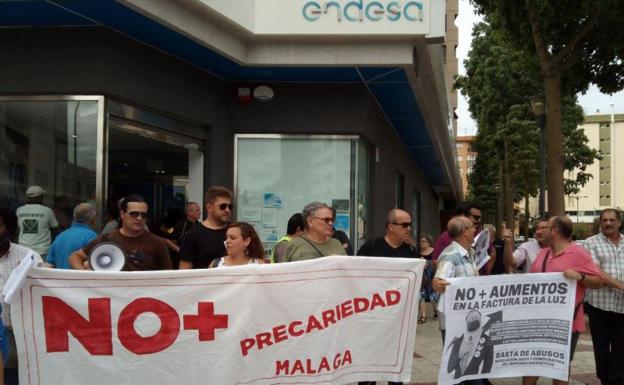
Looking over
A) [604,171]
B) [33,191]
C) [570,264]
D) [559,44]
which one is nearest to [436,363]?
[570,264]

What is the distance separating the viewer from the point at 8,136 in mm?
8500

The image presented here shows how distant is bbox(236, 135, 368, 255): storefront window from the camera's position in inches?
430

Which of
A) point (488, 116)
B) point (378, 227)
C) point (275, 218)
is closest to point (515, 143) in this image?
point (488, 116)

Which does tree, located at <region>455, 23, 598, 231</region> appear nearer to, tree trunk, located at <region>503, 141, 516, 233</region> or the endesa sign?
tree trunk, located at <region>503, 141, 516, 233</region>

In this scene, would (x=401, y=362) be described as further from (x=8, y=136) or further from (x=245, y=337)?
(x=8, y=136)

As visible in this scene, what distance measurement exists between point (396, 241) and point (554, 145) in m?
8.60

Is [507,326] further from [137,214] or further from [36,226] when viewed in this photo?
[36,226]

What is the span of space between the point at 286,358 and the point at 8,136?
5.39 meters

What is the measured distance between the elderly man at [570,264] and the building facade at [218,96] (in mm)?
4047

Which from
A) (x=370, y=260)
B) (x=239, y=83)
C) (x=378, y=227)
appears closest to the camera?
(x=370, y=260)

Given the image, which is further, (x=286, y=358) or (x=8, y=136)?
A: (x=8, y=136)

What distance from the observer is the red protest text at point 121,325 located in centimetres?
455

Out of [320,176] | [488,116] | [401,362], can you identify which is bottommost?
[401,362]

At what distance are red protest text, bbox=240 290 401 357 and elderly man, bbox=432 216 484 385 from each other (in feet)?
1.95
